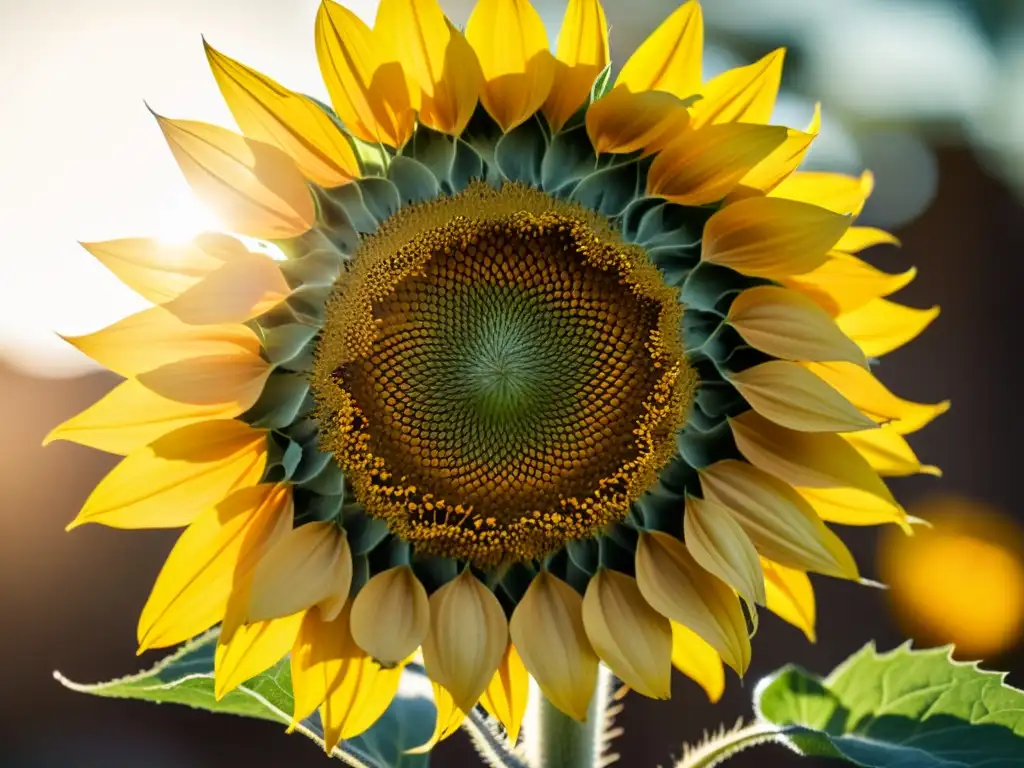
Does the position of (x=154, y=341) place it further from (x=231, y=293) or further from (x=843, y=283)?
(x=843, y=283)

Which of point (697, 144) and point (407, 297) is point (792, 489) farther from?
point (407, 297)

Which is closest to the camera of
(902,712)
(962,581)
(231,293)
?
(231,293)

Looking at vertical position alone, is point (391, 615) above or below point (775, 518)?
below

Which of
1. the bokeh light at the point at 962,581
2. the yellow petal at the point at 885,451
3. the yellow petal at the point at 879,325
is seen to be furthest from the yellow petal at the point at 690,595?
the bokeh light at the point at 962,581

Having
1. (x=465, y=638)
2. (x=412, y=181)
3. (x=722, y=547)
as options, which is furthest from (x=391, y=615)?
(x=412, y=181)

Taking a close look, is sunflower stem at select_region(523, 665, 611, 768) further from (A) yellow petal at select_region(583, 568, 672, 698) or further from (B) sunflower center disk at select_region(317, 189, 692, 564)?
(B) sunflower center disk at select_region(317, 189, 692, 564)
